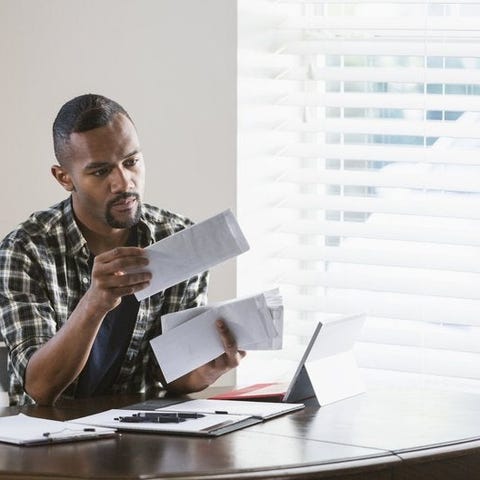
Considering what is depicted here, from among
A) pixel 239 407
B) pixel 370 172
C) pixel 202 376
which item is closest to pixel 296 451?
pixel 239 407

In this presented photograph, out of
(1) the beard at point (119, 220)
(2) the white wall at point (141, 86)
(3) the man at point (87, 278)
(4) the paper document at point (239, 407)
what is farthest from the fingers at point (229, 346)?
(2) the white wall at point (141, 86)

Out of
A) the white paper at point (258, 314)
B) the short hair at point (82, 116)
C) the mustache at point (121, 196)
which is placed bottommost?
the white paper at point (258, 314)

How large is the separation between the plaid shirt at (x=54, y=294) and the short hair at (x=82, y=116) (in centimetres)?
15

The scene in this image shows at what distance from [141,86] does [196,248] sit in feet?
4.02

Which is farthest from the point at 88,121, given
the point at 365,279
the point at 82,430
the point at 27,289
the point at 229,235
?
the point at 365,279

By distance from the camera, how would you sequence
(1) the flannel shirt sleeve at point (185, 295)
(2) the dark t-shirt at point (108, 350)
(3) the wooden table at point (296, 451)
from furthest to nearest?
(1) the flannel shirt sleeve at point (185, 295) → (2) the dark t-shirt at point (108, 350) → (3) the wooden table at point (296, 451)

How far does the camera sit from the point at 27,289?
7.93ft

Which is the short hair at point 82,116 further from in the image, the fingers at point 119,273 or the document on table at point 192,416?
the document on table at point 192,416

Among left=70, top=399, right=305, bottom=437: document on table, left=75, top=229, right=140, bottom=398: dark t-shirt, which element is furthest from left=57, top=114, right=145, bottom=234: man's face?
left=70, top=399, right=305, bottom=437: document on table

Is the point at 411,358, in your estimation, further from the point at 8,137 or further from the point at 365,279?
the point at 8,137

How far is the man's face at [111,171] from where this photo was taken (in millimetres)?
2463

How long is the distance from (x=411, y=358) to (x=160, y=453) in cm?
158

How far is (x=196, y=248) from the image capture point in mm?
2088

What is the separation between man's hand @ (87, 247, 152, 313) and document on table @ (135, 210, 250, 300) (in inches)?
0.7
